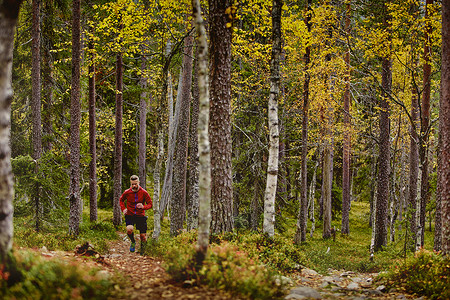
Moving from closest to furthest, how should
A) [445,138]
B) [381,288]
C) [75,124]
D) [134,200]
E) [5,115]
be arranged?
[5,115]
[381,288]
[445,138]
[134,200]
[75,124]

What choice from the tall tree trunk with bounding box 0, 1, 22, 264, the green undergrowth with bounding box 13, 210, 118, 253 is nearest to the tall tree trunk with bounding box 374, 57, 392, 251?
the green undergrowth with bounding box 13, 210, 118, 253

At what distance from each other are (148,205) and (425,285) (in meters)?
6.96

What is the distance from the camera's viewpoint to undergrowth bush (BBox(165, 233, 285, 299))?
196 inches

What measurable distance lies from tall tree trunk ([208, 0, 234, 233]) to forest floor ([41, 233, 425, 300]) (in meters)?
1.97

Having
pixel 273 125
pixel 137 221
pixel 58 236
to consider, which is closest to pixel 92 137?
pixel 58 236

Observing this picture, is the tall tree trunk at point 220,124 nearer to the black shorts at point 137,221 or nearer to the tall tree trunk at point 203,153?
the black shorts at point 137,221

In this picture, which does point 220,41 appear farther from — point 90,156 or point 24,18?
point 24,18

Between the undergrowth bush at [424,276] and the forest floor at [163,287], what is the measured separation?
0.35 metres

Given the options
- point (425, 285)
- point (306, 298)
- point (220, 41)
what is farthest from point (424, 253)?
point (220, 41)

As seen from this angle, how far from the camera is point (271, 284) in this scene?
17.7ft

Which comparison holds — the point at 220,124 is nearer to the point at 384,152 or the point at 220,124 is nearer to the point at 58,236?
the point at 58,236

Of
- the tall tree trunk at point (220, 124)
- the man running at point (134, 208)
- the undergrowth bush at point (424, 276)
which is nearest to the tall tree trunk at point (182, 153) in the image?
the man running at point (134, 208)

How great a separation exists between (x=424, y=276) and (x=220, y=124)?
5631 millimetres

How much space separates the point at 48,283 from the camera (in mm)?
4168
